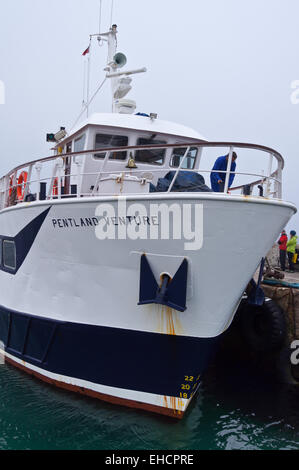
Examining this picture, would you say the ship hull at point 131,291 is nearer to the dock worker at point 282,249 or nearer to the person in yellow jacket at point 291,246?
the dock worker at point 282,249

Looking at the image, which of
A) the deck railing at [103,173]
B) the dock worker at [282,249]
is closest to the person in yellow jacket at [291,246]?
the dock worker at [282,249]

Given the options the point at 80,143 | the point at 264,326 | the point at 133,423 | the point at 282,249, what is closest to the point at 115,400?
the point at 133,423

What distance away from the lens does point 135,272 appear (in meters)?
5.95

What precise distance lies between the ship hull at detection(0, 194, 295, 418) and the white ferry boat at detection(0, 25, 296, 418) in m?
0.02

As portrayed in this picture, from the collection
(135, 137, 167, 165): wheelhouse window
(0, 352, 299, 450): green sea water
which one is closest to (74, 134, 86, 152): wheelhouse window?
(135, 137, 167, 165): wheelhouse window

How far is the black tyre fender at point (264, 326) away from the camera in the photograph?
27.9ft

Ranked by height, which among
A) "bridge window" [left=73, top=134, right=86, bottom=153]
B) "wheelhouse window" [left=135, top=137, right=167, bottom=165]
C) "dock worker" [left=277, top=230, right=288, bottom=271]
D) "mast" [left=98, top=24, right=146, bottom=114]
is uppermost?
"mast" [left=98, top=24, right=146, bottom=114]

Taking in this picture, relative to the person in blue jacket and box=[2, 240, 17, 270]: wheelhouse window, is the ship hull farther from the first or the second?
the person in blue jacket

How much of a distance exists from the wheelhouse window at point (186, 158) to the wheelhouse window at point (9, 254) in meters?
3.46

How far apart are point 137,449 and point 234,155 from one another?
441cm

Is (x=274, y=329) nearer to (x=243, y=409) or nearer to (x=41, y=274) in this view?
(x=243, y=409)

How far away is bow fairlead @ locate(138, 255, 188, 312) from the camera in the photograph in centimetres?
568

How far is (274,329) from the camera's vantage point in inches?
334
